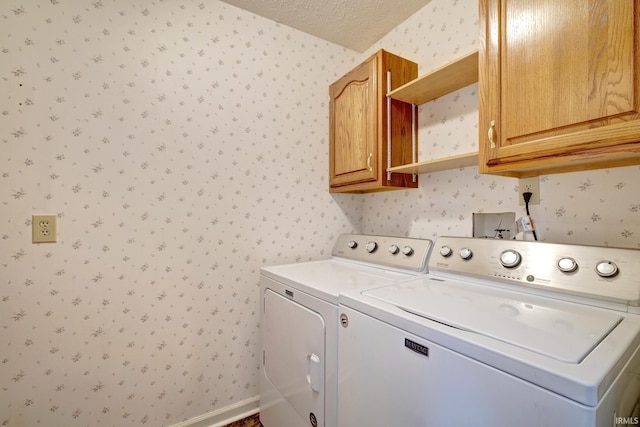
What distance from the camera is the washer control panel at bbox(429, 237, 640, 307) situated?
0.84 m

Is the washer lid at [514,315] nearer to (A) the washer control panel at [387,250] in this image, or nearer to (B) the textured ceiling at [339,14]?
(A) the washer control panel at [387,250]

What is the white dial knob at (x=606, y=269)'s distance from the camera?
0.85 meters

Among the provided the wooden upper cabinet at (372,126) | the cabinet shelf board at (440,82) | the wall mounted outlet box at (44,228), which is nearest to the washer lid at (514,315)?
the wooden upper cabinet at (372,126)

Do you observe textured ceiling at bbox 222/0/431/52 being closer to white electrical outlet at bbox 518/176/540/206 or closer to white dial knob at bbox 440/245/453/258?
white electrical outlet at bbox 518/176/540/206

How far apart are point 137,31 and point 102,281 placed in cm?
125

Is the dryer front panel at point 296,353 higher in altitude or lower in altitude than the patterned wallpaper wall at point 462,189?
lower

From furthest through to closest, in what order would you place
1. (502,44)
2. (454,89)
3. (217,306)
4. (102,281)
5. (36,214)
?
(217,306) → (454,89) → (102,281) → (36,214) → (502,44)

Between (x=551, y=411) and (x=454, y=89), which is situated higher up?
(x=454, y=89)

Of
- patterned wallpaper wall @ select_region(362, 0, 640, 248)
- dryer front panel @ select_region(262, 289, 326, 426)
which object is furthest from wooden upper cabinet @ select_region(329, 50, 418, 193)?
dryer front panel @ select_region(262, 289, 326, 426)

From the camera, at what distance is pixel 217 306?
165 centimetres

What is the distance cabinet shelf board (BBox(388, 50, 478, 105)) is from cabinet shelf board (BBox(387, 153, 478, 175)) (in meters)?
0.40

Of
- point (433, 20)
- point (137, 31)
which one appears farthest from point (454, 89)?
point (137, 31)

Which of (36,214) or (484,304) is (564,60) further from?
(36,214)

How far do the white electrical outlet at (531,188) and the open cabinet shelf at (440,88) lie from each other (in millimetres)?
220
